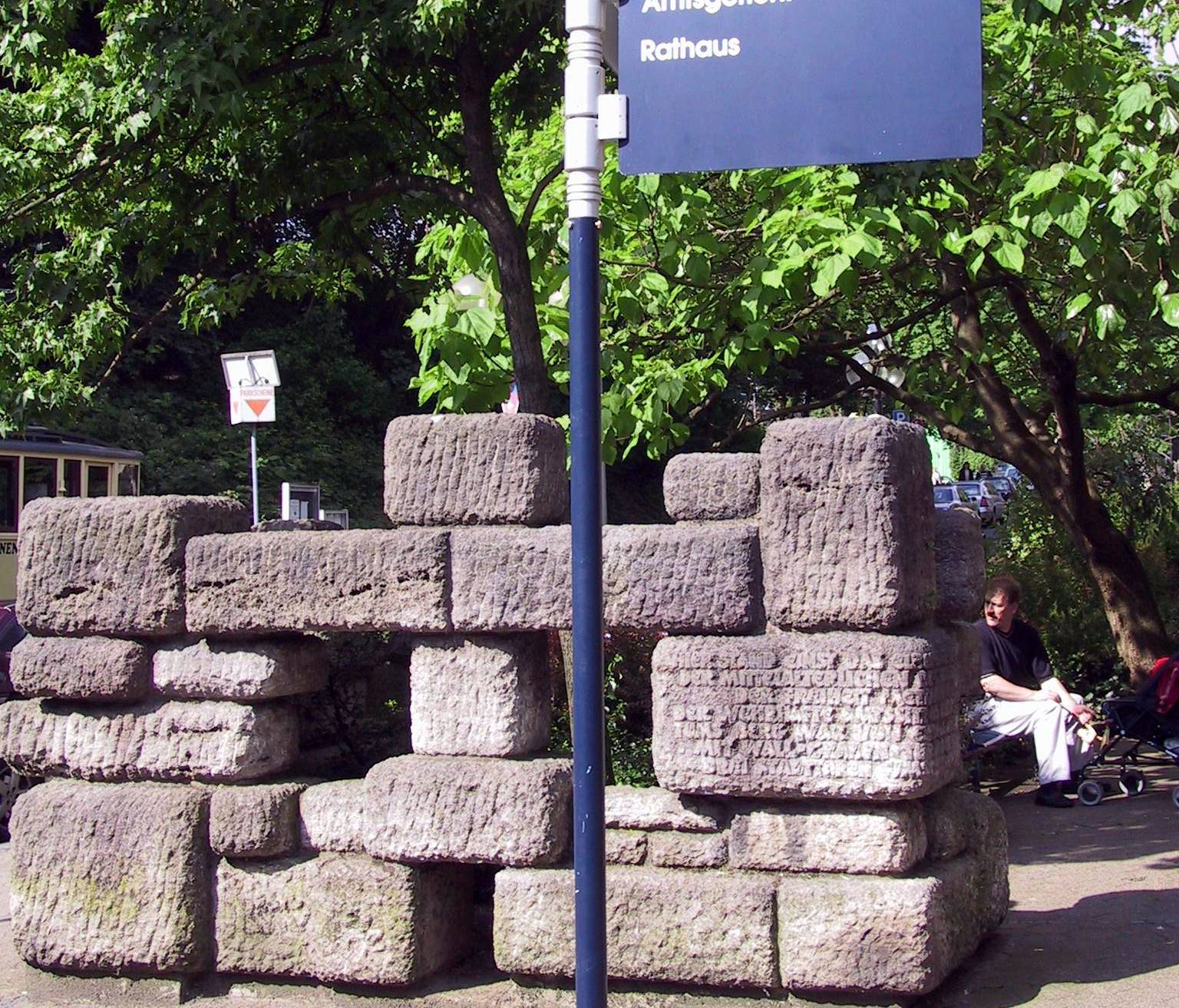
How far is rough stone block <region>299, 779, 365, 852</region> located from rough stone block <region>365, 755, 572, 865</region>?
0.06 meters

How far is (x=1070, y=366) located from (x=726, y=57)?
6617 millimetres

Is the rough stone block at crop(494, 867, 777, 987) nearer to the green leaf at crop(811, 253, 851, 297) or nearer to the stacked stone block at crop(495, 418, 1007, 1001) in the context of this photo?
the stacked stone block at crop(495, 418, 1007, 1001)

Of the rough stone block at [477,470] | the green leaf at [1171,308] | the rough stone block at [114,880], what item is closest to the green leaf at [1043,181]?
the green leaf at [1171,308]

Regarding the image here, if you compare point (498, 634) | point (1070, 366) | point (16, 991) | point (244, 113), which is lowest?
point (16, 991)

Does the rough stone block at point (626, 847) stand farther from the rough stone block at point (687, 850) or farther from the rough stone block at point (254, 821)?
the rough stone block at point (254, 821)

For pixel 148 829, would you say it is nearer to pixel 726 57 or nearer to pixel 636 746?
pixel 636 746

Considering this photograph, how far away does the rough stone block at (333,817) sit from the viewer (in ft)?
17.0

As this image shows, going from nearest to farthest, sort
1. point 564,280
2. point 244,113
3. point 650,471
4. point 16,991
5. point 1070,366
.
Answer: point 16,991
point 244,113
point 564,280
point 1070,366
point 650,471

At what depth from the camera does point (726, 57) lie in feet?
12.0

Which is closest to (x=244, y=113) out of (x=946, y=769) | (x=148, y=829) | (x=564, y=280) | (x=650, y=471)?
(x=564, y=280)

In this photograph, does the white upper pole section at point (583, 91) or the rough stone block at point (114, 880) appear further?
the rough stone block at point (114, 880)

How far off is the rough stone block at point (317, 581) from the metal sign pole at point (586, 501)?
5.81 ft

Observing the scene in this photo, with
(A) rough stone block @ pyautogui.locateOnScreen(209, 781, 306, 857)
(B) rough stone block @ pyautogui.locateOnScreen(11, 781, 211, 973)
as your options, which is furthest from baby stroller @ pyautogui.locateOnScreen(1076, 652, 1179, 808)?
(B) rough stone block @ pyautogui.locateOnScreen(11, 781, 211, 973)

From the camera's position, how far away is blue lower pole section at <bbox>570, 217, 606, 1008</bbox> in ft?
10.8
